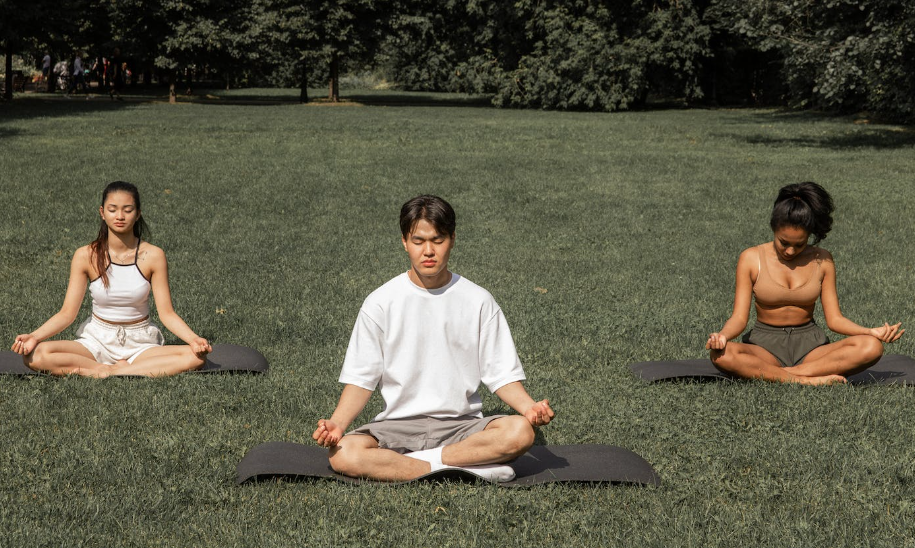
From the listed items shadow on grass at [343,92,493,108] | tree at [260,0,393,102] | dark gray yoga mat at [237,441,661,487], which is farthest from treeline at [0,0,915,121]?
dark gray yoga mat at [237,441,661,487]

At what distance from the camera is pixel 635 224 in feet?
44.7

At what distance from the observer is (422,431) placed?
4.73 m

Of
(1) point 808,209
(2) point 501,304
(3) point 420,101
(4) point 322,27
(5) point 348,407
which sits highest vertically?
(4) point 322,27

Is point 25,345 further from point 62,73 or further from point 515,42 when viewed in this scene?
point 62,73

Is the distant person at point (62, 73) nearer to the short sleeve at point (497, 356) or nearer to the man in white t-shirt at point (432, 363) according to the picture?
the man in white t-shirt at point (432, 363)

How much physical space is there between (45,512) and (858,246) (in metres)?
10.5

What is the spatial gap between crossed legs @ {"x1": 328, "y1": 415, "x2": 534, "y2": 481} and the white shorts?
261 centimetres

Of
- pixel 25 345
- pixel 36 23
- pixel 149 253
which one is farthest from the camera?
pixel 36 23

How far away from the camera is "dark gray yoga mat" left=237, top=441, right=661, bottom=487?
4.70 meters

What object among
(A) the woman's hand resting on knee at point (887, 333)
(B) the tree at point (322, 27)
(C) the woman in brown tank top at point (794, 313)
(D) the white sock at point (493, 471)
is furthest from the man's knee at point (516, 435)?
(B) the tree at point (322, 27)

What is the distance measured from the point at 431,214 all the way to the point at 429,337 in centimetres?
61

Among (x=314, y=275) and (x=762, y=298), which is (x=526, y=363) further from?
(x=314, y=275)

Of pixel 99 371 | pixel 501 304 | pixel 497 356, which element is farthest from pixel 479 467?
pixel 501 304

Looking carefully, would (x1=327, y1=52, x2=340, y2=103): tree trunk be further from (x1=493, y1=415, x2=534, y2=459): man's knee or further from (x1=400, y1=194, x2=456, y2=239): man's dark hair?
(x1=493, y1=415, x2=534, y2=459): man's knee
